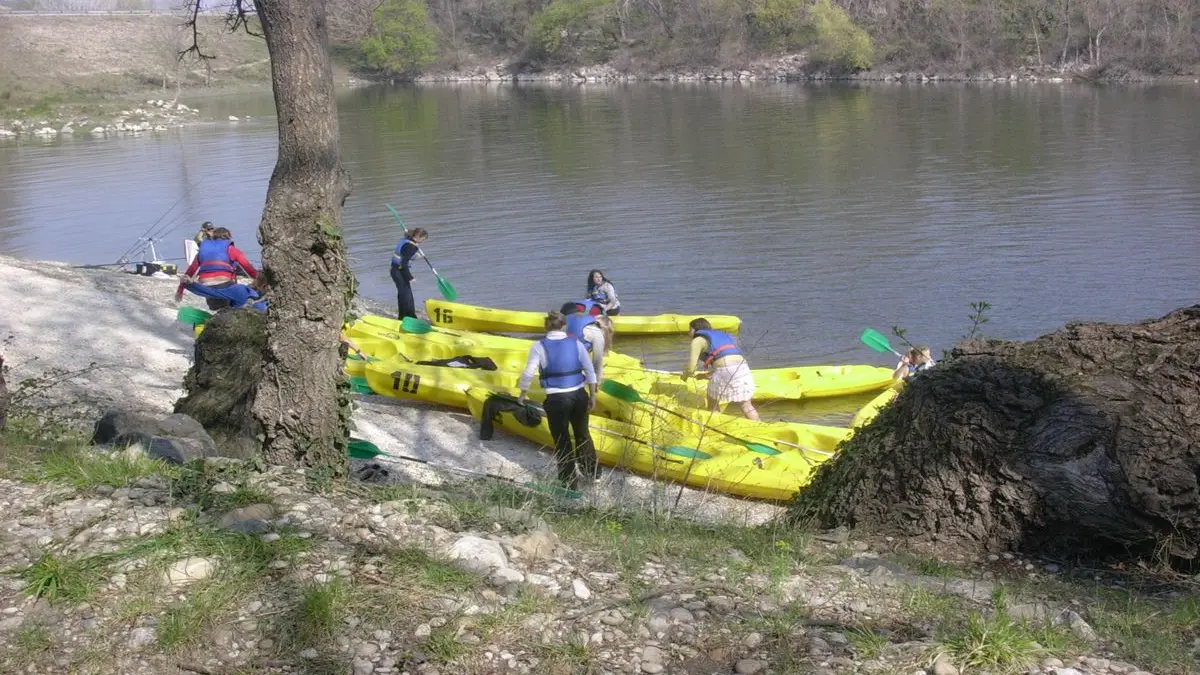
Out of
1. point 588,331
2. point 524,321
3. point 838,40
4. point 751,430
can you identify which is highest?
point 838,40

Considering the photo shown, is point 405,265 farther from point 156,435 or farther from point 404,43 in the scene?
point 404,43

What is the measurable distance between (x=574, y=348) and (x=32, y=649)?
5461 millimetres

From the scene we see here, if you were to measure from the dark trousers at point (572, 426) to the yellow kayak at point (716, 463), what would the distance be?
0.27 meters

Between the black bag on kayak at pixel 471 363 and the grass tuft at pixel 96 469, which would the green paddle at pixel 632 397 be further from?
the grass tuft at pixel 96 469

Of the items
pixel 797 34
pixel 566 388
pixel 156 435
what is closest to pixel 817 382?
pixel 566 388

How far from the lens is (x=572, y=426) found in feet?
30.7

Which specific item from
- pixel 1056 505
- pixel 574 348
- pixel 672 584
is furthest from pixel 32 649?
pixel 574 348

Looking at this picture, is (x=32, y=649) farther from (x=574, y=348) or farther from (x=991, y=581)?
(x=574, y=348)

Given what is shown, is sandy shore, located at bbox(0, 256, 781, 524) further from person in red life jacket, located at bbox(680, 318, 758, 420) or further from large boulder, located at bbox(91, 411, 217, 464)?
person in red life jacket, located at bbox(680, 318, 758, 420)

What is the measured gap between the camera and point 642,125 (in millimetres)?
42812

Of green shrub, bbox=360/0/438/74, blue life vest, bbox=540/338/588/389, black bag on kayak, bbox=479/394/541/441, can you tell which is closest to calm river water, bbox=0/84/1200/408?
black bag on kayak, bbox=479/394/541/441

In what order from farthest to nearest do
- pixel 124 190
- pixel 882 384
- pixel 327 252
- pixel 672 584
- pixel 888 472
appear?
pixel 124 190
pixel 882 384
pixel 327 252
pixel 888 472
pixel 672 584

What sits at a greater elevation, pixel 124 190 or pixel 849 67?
pixel 849 67

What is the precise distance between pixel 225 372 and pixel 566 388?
288cm
